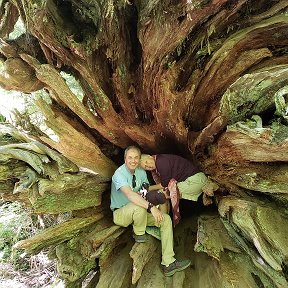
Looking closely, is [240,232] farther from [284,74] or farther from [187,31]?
[187,31]

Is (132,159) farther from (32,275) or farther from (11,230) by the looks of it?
(11,230)

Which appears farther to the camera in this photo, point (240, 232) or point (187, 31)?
point (240, 232)

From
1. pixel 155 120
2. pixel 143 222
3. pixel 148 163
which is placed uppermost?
pixel 155 120

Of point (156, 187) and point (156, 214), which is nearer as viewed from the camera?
point (156, 214)

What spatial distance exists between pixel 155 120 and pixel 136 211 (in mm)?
1026

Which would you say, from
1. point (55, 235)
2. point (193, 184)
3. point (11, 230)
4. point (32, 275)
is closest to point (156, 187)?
point (193, 184)

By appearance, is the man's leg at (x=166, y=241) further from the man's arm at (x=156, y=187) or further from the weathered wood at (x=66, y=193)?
the weathered wood at (x=66, y=193)

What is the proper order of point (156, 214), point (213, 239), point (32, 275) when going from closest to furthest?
point (213, 239), point (156, 214), point (32, 275)

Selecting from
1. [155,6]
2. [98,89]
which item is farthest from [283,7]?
[98,89]

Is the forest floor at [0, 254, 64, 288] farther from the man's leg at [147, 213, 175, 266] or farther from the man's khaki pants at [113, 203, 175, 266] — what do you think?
the man's leg at [147, 213, 175, 266]

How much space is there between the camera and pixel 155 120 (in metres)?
3.86

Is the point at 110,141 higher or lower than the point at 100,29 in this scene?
lower

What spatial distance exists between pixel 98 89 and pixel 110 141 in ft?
2.40

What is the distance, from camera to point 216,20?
3.13m
